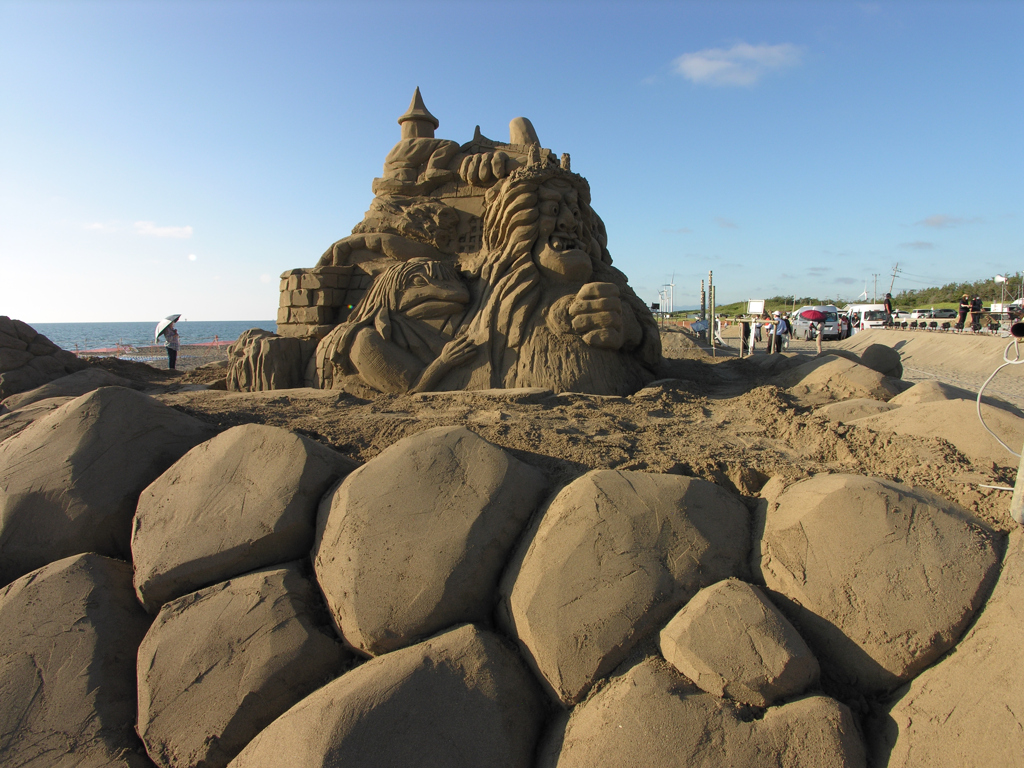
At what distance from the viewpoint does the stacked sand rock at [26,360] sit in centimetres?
458

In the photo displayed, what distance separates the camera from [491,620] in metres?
1.98

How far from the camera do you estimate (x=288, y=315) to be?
5344 millimetres

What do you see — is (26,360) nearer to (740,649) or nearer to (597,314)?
(597,314)

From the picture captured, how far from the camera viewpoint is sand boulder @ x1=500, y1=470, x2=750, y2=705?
173cm

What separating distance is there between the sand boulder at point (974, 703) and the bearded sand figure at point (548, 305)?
2.70 meters

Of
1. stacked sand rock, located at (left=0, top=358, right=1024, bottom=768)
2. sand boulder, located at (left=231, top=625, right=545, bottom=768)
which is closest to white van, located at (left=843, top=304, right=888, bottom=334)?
stacked sand rock, located at (left=0, top=358, right=1024, bottom=768)

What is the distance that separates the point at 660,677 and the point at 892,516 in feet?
2.84

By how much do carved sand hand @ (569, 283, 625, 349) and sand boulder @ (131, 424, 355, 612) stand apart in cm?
219

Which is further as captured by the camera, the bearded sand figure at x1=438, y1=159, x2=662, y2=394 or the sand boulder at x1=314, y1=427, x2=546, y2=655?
the bearded sand figure at x1=438, y1=159, x2=662, y2=394

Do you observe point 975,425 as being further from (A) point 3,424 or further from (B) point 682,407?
(A) point 3,424

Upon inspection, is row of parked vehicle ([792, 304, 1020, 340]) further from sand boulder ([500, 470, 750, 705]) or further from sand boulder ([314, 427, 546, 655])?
sand boulder ([314, 427, 546, 655])

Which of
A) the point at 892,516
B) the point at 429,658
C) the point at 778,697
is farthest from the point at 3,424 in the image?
the point at 892,516

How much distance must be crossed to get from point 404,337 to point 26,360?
320cm

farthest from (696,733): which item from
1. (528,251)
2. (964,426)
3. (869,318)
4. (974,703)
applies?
(869,318)
